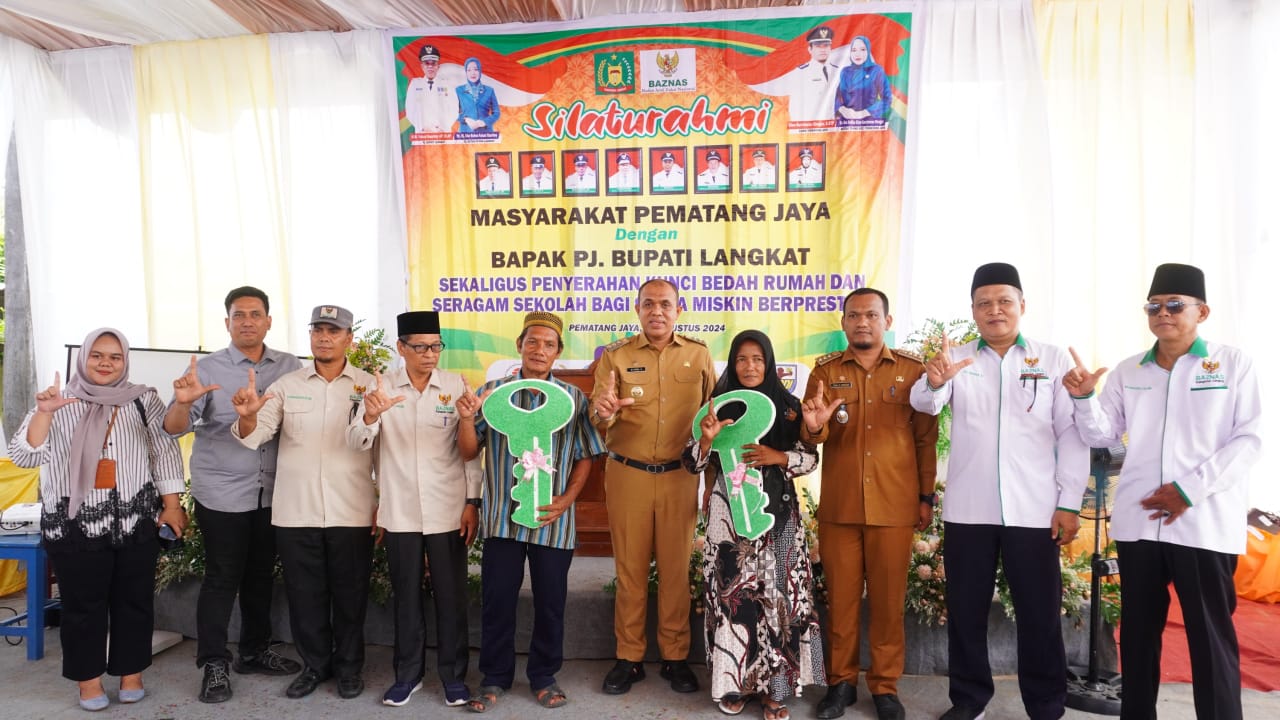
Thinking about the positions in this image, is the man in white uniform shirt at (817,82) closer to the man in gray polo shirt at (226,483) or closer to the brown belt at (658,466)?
the brown belt at (658,466)

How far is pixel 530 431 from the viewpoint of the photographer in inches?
126

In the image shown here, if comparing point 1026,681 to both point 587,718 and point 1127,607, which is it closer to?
point 1127,607

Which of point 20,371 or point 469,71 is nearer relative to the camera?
point 469,71

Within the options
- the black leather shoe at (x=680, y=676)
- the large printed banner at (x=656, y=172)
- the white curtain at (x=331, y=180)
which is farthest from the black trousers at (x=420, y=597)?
the white curtain at (x=331, y=180)

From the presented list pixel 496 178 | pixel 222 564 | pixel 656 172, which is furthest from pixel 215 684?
pixel 656 172

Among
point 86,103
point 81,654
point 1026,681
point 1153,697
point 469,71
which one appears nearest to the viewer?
point 1153,697

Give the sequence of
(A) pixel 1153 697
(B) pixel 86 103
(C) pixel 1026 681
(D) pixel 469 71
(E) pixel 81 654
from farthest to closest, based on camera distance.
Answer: (B) pixel 86 103, (D) pixel 469 71, (E) pixel 81 654, (C) pixel 1026 681, (A) pixel 1153 697

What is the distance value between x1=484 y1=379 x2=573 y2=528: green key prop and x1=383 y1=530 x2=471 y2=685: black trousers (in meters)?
0.40

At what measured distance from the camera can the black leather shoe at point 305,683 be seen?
3384mm

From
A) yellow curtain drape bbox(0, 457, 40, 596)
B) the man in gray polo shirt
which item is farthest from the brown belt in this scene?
yellow curtain drape bbox(0, 457, 40, 596)

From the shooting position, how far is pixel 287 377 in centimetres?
338

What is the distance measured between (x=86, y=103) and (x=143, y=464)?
14.0 ft

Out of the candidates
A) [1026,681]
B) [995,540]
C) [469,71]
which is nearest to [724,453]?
[995,540]

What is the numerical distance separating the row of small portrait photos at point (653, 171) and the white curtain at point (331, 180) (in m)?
0.94
